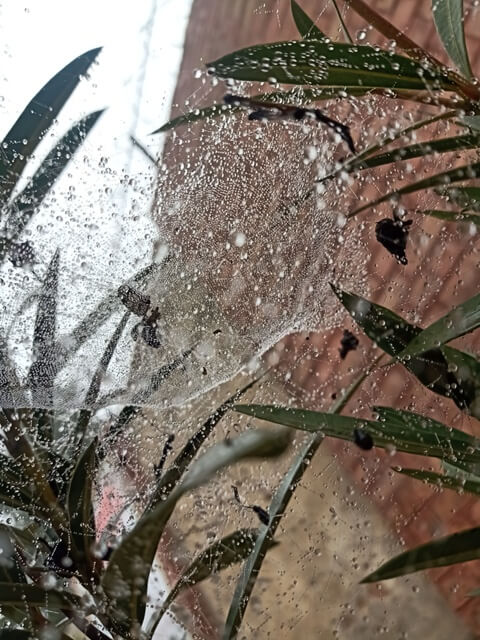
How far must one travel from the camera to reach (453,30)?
0.37m

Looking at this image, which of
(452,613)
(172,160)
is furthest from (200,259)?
(452,613)

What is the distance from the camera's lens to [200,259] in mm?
345

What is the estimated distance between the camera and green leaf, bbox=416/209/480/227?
0.30m

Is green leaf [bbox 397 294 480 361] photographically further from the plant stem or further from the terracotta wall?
the plant stem

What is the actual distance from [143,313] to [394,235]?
0.14 meters

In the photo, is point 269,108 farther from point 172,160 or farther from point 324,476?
point 324,476

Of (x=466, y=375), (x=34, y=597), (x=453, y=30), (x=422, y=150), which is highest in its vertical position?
(x=453, y=30)

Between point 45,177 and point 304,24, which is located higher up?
point 304,24

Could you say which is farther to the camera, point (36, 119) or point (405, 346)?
point (36, 119)

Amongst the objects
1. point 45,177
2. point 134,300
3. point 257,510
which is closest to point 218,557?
point 257,510

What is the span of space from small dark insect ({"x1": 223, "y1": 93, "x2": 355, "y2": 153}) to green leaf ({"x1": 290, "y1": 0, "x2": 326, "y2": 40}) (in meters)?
Result: 0.07

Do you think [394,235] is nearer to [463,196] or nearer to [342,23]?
[463,196]

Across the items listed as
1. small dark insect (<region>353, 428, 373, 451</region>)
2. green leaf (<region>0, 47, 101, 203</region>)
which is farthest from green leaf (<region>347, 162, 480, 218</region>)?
green leaf (<region>0, 47, 101, 203</region>)

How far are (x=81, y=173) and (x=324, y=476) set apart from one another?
0.23 metres
